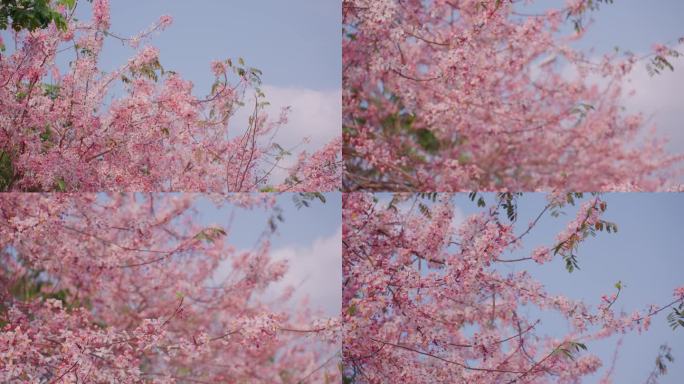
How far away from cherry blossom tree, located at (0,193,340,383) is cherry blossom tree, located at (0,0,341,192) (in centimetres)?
18

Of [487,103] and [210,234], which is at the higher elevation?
[487,103]

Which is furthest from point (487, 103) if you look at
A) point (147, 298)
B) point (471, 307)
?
point (147, 298)

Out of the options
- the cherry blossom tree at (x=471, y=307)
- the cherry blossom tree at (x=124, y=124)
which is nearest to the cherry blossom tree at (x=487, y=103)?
the cherry blossom tree at (x=124, y=124)

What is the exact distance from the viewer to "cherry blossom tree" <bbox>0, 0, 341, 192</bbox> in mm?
2465

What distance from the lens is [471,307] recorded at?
91.3 inches

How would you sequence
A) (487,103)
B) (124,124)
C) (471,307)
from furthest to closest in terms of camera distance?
(487,103) → (124,124) → (471,307)

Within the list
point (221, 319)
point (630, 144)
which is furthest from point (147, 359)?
point (630, 144)

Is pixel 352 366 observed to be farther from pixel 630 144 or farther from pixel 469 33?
pixel 630 144

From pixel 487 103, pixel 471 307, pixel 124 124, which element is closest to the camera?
pixel 471 307

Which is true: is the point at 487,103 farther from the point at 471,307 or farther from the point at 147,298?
the point at 147,298

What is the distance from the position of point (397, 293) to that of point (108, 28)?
4.13 feet

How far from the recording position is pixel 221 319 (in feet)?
8.07

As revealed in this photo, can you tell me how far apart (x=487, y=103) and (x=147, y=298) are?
4.86 feet

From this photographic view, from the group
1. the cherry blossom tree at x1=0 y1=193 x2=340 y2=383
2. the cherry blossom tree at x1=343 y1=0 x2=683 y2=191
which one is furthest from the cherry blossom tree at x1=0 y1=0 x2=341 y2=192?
the cherry blossom tree at x1=343 y1=0 x2=683 y2=191
